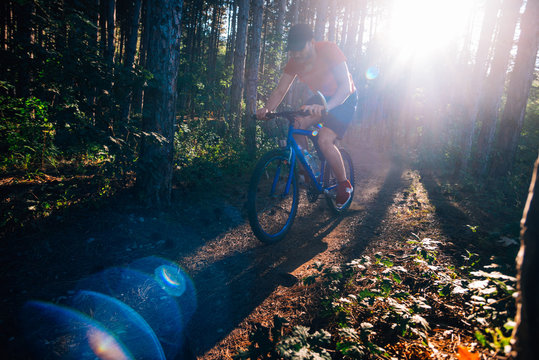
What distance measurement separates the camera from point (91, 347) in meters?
1.71

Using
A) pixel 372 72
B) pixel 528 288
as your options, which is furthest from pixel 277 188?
pixel 372 72

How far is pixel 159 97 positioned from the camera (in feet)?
12.6

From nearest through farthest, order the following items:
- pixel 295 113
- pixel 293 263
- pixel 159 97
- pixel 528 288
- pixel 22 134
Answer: pixel 528 288
pixel 293 263
pixel 295 113
pixel 159 97
pixel 22 134

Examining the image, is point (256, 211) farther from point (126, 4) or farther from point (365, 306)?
point (126, 4)

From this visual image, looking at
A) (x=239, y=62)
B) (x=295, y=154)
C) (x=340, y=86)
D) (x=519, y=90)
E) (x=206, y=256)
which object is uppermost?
(x=239, y=62)

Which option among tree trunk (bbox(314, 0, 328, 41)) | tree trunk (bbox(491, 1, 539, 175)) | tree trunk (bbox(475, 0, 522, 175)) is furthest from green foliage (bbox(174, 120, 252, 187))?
tree trunk (bbox(314, 0, 328, 41))

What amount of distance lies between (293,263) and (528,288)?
2344mm

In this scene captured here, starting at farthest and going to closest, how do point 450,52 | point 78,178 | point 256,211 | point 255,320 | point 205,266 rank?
point 450,52 < point 78,178 < point 256,211 < point 205,266 < point 255,320

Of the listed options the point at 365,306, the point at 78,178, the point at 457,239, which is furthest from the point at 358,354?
the point at 78,178

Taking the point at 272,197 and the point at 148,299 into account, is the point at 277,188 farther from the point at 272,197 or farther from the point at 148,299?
the point at 148,299

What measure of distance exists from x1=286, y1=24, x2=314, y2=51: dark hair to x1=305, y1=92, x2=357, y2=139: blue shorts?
76 cm

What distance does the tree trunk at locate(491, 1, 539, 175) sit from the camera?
7176mm

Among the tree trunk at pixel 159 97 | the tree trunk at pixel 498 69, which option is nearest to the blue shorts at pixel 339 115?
the tree trunk at pixel 159 97

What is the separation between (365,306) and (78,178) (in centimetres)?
482
